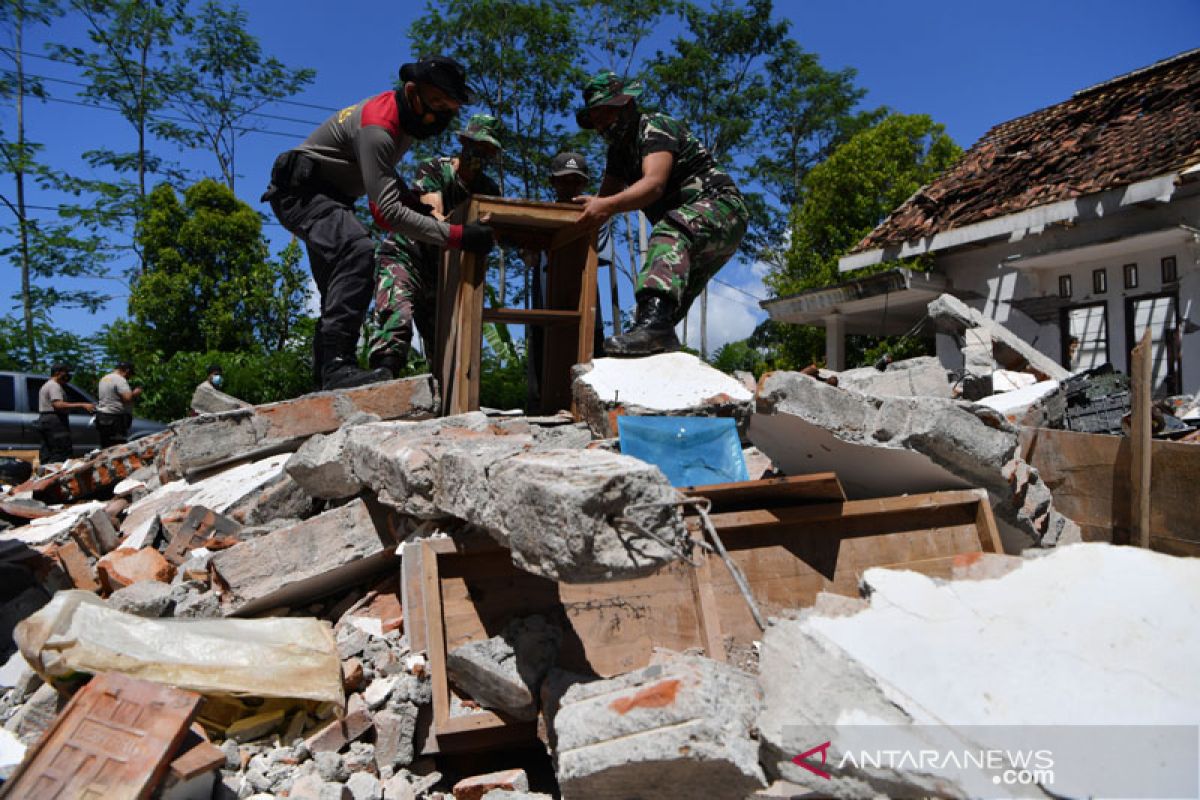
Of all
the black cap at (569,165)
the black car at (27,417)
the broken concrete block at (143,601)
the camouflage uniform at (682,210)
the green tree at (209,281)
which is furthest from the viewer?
the green tree at (209,281)

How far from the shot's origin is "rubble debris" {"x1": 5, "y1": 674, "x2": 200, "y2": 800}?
198 cm

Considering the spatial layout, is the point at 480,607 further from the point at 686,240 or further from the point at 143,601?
the point at 686,240

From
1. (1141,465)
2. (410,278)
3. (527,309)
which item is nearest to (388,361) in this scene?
(410,278)

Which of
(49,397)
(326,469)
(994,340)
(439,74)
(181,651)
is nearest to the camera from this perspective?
(181,651)

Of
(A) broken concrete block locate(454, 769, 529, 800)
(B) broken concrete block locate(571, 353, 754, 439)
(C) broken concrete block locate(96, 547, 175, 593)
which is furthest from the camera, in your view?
(B) broken concrete block locate(571, 353, 754, 439)

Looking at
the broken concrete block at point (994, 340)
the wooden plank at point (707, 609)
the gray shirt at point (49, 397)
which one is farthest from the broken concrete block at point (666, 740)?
the gray shirt at point (49, 397)

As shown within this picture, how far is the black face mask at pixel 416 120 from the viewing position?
12.3 ft

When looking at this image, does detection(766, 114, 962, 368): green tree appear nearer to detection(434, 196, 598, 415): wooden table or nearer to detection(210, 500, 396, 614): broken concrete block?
detection(434, 196, 598, 415): wooden table

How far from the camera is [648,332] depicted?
415 centimetres

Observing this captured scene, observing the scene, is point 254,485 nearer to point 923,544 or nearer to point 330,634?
point 330,634

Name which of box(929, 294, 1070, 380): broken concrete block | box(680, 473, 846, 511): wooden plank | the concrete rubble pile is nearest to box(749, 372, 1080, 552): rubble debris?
the concrete rubble pile

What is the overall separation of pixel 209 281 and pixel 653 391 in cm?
1309

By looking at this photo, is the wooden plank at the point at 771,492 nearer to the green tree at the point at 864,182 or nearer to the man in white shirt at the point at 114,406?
the man in white shirt at the point at 114,406

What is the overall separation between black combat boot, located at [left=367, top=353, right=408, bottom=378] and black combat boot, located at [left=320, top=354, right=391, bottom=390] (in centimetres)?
10
